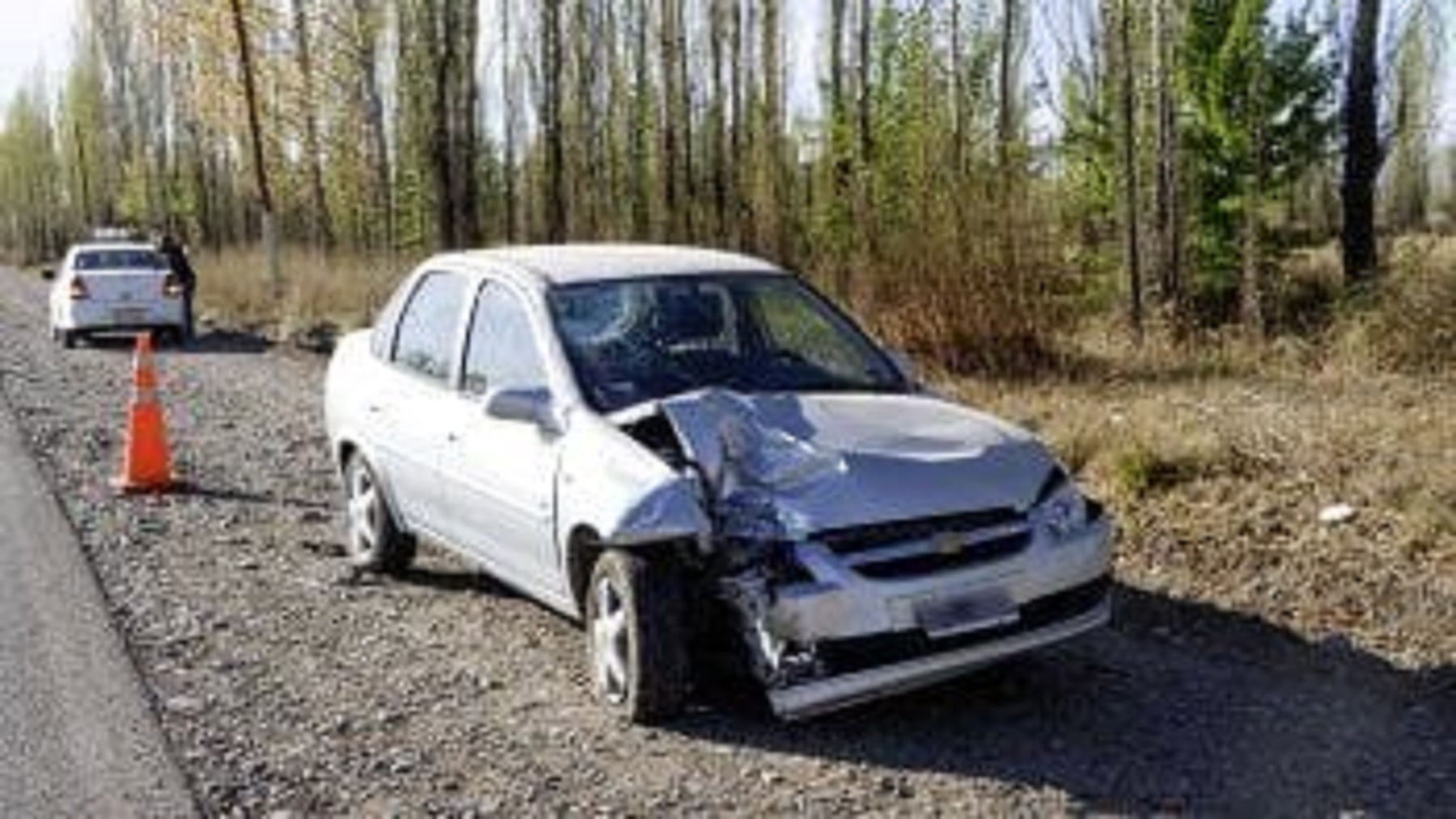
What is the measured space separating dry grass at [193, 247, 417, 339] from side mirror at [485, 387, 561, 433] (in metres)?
18.1

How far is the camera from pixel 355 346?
9336mm

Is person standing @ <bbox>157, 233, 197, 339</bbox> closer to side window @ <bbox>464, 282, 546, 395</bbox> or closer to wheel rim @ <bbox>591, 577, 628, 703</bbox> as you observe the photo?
side window @ <bbox>464, 282, 546, 395</bbox>

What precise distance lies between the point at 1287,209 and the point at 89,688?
1708 centimetres

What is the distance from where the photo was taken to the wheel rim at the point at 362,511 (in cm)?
885

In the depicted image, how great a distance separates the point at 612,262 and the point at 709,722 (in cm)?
227

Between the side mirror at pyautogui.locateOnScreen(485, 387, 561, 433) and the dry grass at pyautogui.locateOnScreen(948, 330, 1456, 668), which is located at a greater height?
the side mirror at pyautogui.locateOnScreen(485, 387, 561, 433)

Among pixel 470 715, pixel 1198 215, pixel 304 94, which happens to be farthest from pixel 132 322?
pixel 470 715

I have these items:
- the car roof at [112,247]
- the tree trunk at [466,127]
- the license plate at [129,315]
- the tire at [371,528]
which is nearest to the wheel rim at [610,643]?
the tire at [371,528]

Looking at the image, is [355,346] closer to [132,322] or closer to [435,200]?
[132,322]

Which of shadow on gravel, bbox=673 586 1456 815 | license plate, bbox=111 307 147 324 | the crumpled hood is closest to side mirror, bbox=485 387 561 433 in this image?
the crumpled hood

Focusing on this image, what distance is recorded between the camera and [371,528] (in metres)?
8.93

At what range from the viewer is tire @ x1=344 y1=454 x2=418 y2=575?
8766 millimetres

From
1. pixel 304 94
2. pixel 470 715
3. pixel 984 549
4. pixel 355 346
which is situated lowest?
pixel 470 715

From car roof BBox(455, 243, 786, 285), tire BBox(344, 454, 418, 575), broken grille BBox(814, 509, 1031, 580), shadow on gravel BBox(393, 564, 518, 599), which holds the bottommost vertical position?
shadow on gravel BBox(393, 564, 518, 599)
